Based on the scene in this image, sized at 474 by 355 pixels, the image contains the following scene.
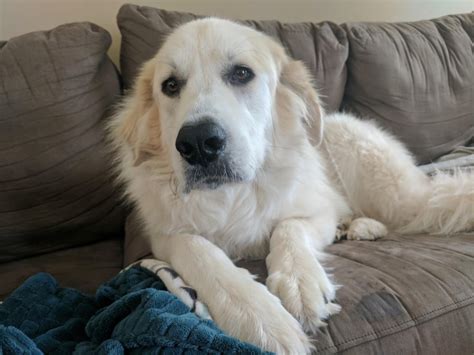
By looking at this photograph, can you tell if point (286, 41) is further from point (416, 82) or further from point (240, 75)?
point (240, 75)

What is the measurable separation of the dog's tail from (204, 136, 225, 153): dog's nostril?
877 mm

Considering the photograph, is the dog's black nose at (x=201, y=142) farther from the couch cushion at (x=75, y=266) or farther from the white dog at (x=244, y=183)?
the couch cushion at (x=75, y=266)

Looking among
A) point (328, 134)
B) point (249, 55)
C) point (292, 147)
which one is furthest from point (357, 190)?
point (249, 55)

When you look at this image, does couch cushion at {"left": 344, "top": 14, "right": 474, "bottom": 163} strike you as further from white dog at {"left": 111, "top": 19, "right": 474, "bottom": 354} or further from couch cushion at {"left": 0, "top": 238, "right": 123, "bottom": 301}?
couch cushion at {"left": 0, "top": 238, "right": 123, "bottom": 301}

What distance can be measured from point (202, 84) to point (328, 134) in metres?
0.86

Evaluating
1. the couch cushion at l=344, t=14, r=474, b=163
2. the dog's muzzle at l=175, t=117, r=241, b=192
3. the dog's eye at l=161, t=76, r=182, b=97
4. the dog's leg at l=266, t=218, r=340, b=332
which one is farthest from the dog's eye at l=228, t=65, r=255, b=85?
the couch cushion at l=344, t=14, r=474, b=163

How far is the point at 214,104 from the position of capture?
1.20 metres

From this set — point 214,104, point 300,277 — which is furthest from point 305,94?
point 300,277

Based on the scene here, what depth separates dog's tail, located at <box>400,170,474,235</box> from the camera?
4.85 feet

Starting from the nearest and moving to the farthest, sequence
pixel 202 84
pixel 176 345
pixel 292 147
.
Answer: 1. pixel 176 345
2. pixel 202 84
3. pixel 292 147

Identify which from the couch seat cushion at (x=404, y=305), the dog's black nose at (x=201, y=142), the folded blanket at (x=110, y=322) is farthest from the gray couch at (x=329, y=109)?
the dog's black nose at (x=201, y=142)

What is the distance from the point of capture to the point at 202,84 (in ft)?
4.26

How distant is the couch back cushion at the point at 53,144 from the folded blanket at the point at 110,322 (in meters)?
0.57

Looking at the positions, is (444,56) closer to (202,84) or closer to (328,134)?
(328,134)
